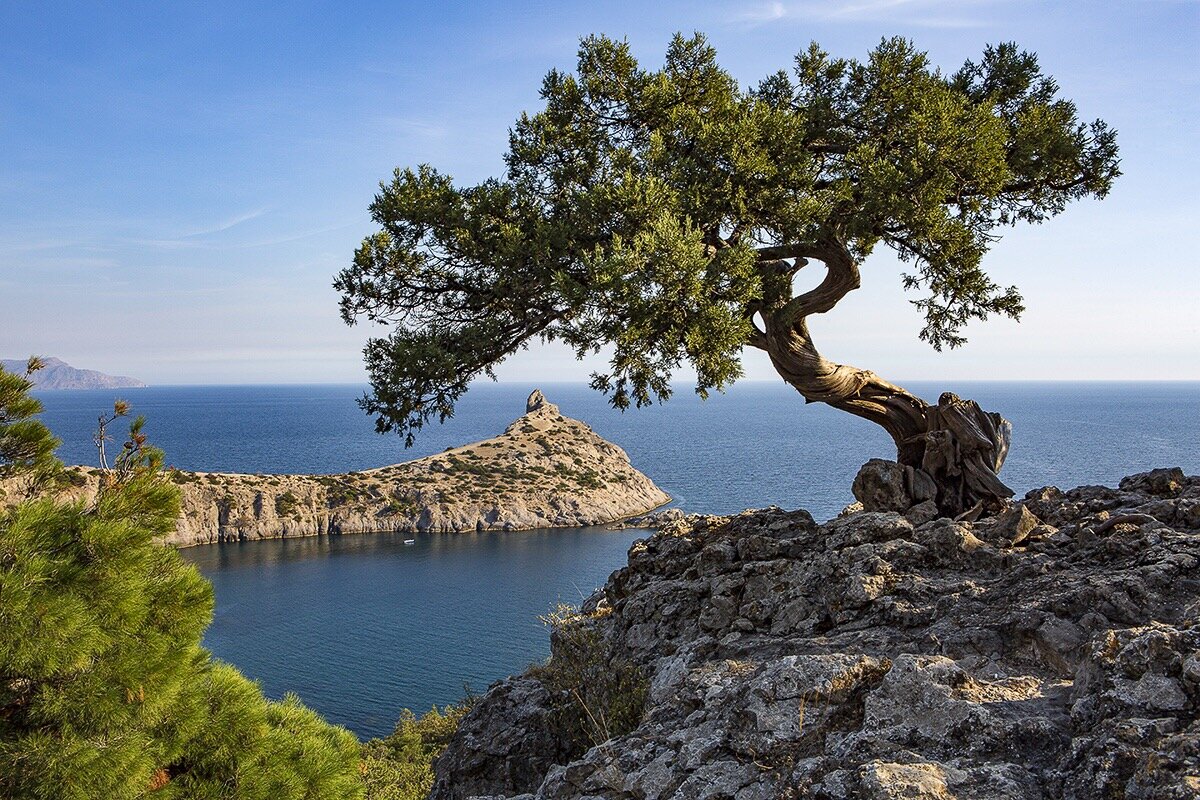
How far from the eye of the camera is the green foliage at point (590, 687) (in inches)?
345

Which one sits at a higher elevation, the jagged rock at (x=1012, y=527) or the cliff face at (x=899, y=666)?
the jagged rock at (x=1012, y=527)

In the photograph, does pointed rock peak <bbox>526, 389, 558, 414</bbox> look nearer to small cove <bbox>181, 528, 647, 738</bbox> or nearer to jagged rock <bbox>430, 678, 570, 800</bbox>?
small cove <bbox>181, 528, 647, 738</bbox>

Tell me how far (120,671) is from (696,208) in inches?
350

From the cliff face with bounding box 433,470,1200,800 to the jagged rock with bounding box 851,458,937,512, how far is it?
609 mm

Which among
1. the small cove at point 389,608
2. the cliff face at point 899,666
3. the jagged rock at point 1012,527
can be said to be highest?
the jagged rock at point 1012,527

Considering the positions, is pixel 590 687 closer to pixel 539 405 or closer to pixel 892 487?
pixel 892 487

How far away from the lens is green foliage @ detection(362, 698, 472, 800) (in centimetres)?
2366

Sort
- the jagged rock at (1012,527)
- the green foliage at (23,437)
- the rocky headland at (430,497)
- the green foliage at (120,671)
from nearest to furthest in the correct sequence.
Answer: the green foliage at (120,671), the jagged rock at (1012,527), the green foliage at (23,437), the rocky headland at (430,497)

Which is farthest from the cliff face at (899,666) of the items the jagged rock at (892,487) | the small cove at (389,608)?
the small cove at (389,608)

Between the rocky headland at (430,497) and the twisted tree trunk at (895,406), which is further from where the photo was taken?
the rocky headland at (430,497)

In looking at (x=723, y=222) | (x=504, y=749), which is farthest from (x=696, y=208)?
(x=504, y=749)

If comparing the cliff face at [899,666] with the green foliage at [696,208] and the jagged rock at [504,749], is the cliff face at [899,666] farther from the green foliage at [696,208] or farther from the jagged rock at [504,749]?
the green foliage at [696,208]

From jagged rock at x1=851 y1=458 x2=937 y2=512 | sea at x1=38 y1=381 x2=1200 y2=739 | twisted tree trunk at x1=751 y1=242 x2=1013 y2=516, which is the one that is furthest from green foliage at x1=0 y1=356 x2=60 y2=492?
jagged rock at x1=851 y1=458 x2=937 y2=512

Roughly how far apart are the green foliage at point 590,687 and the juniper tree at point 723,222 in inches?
142
